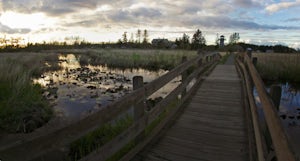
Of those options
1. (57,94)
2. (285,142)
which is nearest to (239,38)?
(57,94)

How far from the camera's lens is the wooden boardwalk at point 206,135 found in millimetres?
3746

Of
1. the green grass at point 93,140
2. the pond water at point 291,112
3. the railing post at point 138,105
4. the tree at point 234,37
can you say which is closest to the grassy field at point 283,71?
the pond water at point 291,112

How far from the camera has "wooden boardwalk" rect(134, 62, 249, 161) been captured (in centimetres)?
375

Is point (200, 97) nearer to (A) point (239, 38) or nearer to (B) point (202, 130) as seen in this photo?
(B) point (202, 130)

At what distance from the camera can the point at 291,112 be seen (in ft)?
33.2

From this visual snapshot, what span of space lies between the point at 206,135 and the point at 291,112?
764cm

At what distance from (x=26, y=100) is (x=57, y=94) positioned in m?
4.49

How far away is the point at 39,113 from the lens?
25.5ft

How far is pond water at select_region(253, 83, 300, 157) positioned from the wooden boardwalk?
1.67 m

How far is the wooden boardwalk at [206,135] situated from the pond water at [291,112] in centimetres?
167

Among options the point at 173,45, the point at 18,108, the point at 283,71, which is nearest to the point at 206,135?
the point at 18,108

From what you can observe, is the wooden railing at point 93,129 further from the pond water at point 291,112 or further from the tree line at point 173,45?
the tree line at point 173,45

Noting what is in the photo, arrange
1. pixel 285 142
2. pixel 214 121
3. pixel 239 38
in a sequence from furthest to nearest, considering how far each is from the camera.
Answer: pixel 239 38 < pixel 214 121 < pixel 285 142

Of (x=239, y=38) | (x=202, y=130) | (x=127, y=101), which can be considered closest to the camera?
(x=127, y=101)
